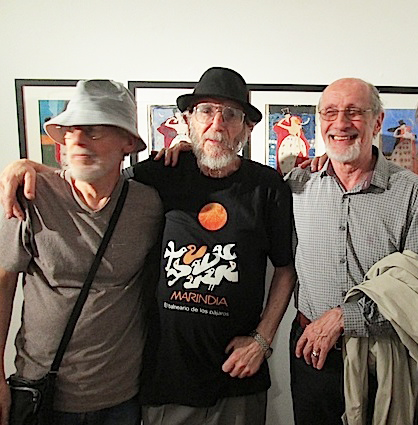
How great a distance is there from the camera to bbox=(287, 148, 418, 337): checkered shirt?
1284 millimetres

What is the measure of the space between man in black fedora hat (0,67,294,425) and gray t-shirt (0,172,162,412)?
126mm

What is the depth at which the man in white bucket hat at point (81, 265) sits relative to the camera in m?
1.15

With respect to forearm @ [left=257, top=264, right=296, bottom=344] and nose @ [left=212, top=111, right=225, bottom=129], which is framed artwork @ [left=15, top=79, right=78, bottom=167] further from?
forearm @ [left=257, top=264, right=296, bottom=344]

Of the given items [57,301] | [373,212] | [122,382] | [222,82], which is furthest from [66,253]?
[373,212]

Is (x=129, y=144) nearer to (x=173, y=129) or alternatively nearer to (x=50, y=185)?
(x=50, y=185)

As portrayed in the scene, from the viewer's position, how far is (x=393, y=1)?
177cm

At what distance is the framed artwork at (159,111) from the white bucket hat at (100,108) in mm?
537

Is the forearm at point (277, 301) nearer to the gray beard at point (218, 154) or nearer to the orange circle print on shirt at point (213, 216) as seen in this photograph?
the orange circle print on shirt at point (213, 216)

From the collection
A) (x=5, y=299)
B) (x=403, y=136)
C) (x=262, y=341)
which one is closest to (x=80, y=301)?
(x=5, y=299)

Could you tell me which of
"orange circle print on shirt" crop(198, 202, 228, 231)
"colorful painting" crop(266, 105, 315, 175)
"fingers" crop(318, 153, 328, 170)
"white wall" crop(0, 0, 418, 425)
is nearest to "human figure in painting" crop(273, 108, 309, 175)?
"colorful painting" crop(266, 105, 315, 175)

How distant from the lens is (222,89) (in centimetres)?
130

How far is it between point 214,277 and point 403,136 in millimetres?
1140

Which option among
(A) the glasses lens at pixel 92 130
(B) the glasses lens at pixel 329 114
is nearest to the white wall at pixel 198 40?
(B) the glasses lens at pixel 329 114

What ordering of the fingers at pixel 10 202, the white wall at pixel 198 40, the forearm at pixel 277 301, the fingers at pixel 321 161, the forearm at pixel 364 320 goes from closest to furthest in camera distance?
the fingers at pixel 10 202 < the forearm at pixel 364 320 < the forearm at pixel 277 301 < the fingers at pixel 321 161 < the white wall at pixel 198 40
